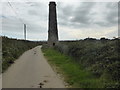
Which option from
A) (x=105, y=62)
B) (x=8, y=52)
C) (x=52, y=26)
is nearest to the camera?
(x=105, y=62)

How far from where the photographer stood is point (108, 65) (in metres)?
10.6

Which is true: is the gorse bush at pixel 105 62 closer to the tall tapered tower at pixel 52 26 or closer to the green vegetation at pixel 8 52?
the green vegetation at pixel 8 52

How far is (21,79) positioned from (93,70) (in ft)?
11.6

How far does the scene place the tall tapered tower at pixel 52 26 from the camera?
4619cm

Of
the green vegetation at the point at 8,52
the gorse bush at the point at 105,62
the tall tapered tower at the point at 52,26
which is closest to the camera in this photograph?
the gorse bush at the point at 105,62

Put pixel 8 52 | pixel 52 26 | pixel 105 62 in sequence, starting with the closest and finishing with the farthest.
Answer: pixel 105 62, pixel 8 52, pixel 52 26

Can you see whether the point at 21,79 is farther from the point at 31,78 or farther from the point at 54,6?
the point at 54,6

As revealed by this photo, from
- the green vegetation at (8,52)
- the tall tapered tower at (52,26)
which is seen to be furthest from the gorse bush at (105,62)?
the tall tapered tower at (52,26)

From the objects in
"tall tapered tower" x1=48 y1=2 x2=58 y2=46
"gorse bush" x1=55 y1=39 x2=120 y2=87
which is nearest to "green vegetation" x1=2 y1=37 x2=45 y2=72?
"gorse bush" x1=55 y1=39 x2=120 y2=87

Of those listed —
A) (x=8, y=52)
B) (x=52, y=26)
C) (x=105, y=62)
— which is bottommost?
(x=105, y=62)

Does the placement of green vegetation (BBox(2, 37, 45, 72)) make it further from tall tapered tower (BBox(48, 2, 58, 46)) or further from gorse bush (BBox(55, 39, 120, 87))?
tall tapered tower (BBox(48, 2, 58, 46))

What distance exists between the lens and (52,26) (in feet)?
152

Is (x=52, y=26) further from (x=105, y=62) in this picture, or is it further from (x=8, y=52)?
(x=105, y=62)

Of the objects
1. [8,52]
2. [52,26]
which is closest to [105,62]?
[8,52]
